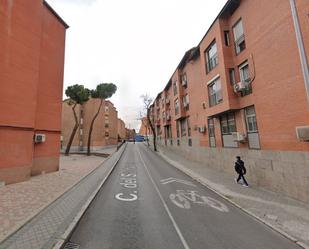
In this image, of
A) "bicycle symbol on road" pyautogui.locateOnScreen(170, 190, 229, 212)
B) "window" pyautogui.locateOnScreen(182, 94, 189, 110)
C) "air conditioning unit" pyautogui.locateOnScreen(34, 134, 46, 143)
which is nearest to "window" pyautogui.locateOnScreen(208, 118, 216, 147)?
"window" pyautogui.locateOnScreen(182, 94, 189, 110)

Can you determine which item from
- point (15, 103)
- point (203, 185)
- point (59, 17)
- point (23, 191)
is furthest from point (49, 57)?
point (203, 185)

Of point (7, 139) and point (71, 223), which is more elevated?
point (7, 139)

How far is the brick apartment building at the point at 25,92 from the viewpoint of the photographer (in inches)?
403

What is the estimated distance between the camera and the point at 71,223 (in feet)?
18.6

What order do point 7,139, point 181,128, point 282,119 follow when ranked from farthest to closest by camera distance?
point 181,128, point 7,139, point 282,119

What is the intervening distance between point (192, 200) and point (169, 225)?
9.61 feet

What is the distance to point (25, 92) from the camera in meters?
11.4

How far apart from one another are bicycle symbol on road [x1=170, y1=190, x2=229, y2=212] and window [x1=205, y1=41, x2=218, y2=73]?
10.7 meters

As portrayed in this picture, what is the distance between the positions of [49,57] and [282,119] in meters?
17.1

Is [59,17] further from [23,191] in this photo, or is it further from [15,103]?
[23,191]

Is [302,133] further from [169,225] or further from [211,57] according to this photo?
[211,57]

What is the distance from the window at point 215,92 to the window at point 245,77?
210 cm

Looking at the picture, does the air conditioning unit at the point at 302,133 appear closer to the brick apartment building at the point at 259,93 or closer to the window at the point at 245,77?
the brick apartment building at the point at 259,93

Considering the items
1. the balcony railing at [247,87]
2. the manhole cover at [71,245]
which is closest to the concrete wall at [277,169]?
the balcony railing at [247,87]
